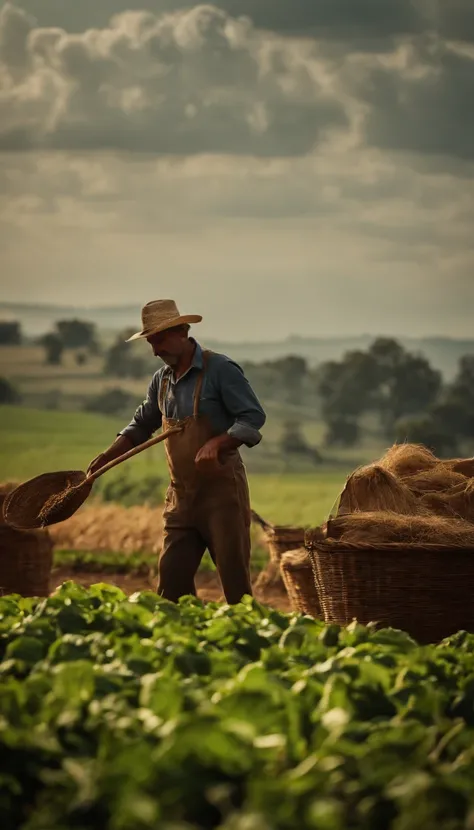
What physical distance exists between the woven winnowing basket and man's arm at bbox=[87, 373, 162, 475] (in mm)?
1397

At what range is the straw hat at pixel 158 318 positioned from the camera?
6215mm

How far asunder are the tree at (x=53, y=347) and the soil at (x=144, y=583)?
1248cm

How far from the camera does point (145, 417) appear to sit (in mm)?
6602

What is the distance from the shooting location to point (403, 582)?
5.49 meters

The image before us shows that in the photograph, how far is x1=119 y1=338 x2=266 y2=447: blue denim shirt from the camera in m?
6.18

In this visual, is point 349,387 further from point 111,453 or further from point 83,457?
point 111,453

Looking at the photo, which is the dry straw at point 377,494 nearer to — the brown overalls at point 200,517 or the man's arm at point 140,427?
the brown overalls at point 200,517

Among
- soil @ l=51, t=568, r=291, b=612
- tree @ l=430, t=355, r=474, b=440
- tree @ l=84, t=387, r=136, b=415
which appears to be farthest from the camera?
tree @ l=430, t=355, r=474, b=440

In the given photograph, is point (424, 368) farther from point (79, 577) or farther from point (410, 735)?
point (410, 735)

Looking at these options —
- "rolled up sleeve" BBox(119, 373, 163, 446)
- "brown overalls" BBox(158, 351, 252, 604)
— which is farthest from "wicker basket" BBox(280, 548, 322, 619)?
"rolled up sleeve" BBox(119, 373, 163, 446)

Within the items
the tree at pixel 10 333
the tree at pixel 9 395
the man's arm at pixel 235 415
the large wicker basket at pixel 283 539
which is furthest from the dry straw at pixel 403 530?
the tree at pixel 10 333

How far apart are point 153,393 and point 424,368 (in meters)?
19.1

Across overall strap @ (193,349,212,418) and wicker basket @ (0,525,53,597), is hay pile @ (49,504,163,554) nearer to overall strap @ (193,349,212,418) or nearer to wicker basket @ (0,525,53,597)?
wicker basket @ (0,525,53,597)

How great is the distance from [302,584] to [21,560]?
2.09 metres
